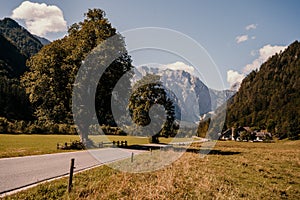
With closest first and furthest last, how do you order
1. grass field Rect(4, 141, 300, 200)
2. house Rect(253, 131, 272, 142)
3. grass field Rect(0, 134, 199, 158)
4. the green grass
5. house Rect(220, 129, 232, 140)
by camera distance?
grass field Rect(4, 141, 300, 200) < the green grass < grass field Rect(0, 134, 199, 158) < house Rect(253, 131, 272, 142) < house Rect(220, 129, 232, 140)

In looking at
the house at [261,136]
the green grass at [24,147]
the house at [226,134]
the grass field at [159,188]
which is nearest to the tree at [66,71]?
the green grass at [24,147]

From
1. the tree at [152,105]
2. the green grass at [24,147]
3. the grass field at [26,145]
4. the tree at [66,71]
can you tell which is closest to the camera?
the green grass at [24,147]

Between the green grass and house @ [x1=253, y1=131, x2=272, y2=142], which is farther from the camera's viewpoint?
house @ [x1=253, y1=131, x2=272, y2=142]

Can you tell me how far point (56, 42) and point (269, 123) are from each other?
169393 mm

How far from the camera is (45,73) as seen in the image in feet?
122

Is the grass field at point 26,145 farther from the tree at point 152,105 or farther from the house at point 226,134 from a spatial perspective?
the house at point 226,134

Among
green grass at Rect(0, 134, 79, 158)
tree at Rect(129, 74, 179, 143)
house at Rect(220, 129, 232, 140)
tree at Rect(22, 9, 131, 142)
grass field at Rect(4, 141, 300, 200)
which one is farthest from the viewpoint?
house at Rect(220, 129, 232, 140)

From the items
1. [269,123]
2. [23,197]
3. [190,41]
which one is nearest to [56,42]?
[190,41]

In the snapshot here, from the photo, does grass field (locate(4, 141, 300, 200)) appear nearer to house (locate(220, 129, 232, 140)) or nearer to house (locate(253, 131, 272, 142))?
house (locate(253, 131, 272, 142))

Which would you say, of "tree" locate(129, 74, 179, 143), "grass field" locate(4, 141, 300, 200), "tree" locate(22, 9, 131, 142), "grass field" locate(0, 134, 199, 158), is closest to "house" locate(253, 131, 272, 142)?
"grass field" locate(0, 134, 199, 158)

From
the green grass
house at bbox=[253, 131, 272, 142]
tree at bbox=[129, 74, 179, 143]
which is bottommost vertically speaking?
the green grass

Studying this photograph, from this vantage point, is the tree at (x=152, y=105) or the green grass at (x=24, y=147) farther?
the tree at (x=152, y=105)

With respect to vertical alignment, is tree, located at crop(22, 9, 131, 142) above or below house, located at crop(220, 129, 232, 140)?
above

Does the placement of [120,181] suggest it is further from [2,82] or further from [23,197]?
[2,82]
